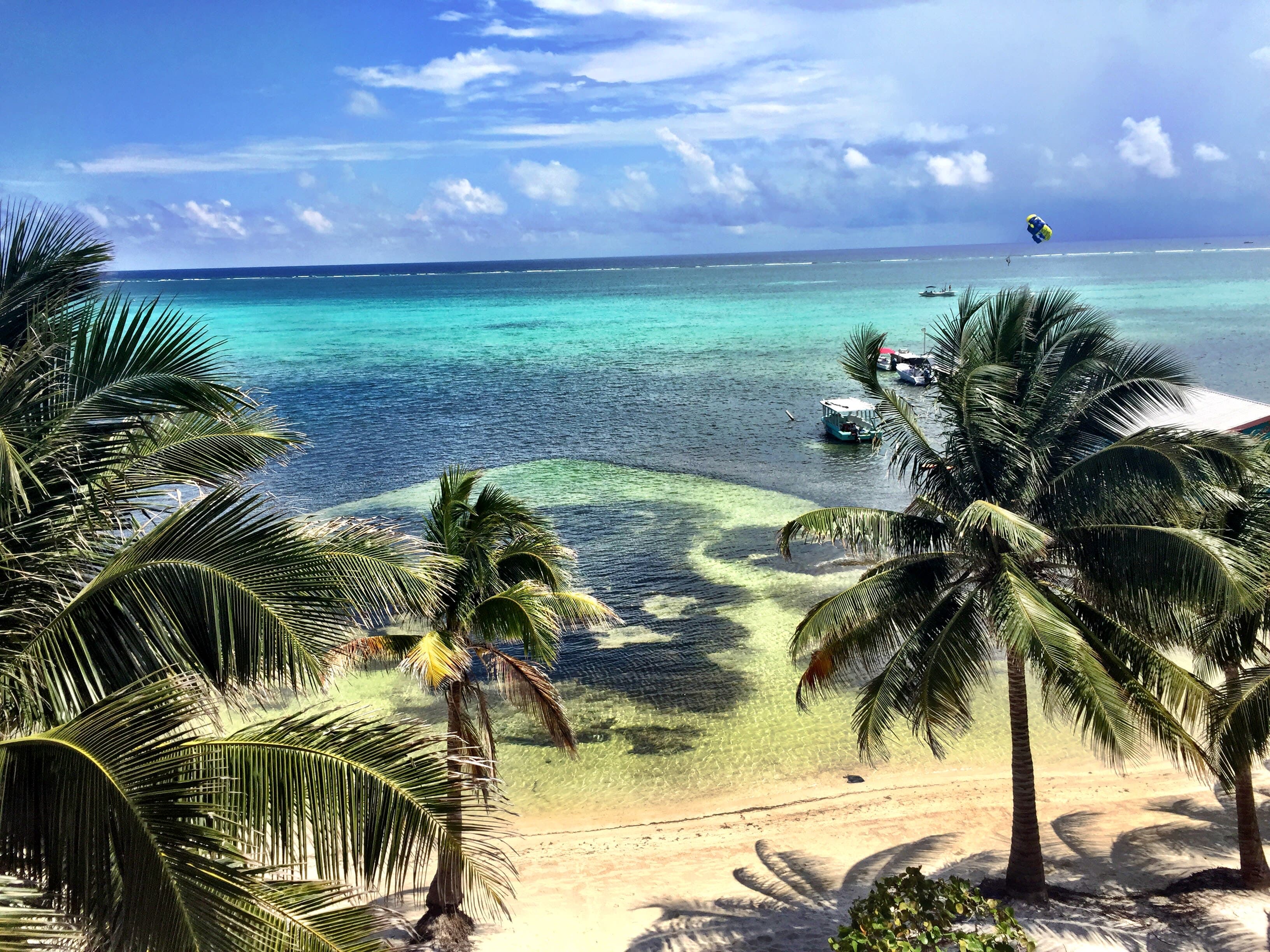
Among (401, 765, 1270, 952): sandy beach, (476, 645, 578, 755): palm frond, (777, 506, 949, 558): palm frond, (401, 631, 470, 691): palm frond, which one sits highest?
(777, 506, 949, 558): palm frond

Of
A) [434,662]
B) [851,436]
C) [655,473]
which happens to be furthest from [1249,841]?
[851,436]

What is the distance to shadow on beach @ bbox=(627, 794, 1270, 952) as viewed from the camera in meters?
11.6

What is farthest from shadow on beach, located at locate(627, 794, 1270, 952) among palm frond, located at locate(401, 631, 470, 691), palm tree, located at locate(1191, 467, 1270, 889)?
palm frond, located at locate(401, 631, 470, 691)

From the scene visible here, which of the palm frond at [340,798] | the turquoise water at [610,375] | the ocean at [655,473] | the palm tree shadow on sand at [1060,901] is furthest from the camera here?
the turquoise water at [610,375]

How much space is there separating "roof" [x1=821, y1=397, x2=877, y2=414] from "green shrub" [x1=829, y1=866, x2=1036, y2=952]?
131ft

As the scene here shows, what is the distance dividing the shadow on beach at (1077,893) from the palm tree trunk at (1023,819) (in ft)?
1.16

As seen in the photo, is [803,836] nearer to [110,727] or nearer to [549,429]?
[110,727]

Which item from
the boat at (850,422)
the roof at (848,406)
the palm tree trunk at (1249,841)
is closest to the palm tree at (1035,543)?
the palm tree trunk at (1249,841)

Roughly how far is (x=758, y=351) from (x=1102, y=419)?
263ft

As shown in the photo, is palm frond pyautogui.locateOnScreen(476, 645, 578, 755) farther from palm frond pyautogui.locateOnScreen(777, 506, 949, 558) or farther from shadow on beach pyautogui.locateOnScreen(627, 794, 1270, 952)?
palm frond pyautogui.locateOnScreen(777, 506, 949, 558)

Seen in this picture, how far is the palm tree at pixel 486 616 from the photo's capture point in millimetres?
11766

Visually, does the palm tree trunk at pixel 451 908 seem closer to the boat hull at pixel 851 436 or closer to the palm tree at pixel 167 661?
the palm tree at pixel 167 661

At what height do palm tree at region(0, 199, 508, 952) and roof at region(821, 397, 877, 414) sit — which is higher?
roof at region(821, 397, 877, 414)

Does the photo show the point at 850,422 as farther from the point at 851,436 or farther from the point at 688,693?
the point at 688,693
